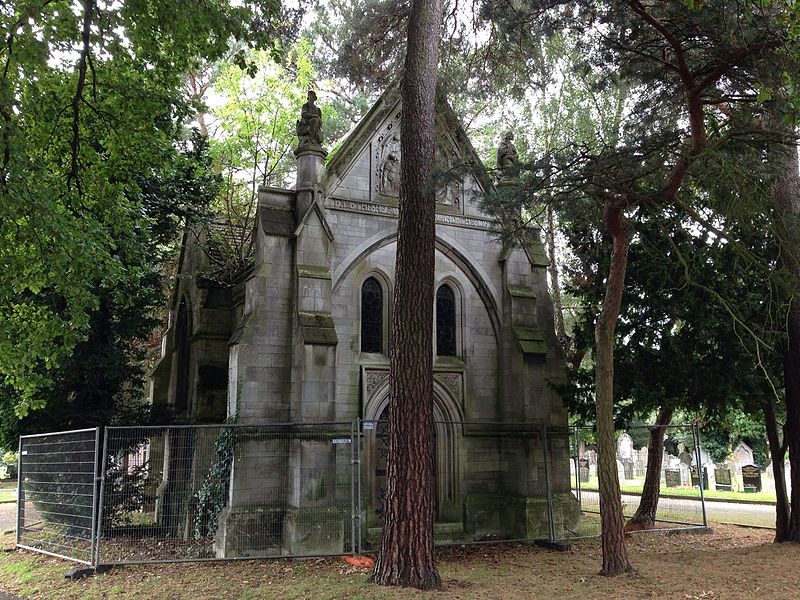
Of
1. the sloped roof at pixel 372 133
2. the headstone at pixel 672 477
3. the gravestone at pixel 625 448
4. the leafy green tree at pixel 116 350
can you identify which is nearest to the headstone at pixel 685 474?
the headstone at pixel 672 477

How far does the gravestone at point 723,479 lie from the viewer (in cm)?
2891

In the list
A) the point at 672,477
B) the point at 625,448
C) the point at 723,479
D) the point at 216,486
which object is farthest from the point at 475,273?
the point at 625,448

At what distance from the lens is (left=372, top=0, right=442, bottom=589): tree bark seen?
8.88 meters

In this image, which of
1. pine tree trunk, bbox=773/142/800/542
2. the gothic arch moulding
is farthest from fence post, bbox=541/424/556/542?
pine tree trunk, bbox=773/142/800/542

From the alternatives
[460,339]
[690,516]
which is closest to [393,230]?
[460,339]

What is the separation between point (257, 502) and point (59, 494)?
3.45 metres

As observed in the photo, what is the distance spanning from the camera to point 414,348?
9.48 meters

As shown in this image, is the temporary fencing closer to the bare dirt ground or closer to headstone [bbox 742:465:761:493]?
the bare dirt ground

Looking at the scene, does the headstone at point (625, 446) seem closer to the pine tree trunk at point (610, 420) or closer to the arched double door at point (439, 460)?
the arched double door at point (439, 460)

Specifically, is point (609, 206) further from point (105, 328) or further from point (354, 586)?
point (105, 328)

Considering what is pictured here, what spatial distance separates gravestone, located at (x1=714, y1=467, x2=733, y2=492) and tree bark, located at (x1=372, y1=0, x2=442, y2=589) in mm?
24558

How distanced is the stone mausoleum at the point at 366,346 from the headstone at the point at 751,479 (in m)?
16.8

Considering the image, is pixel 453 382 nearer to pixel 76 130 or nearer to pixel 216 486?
pixel 216 486

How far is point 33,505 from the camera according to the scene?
44.8ft
